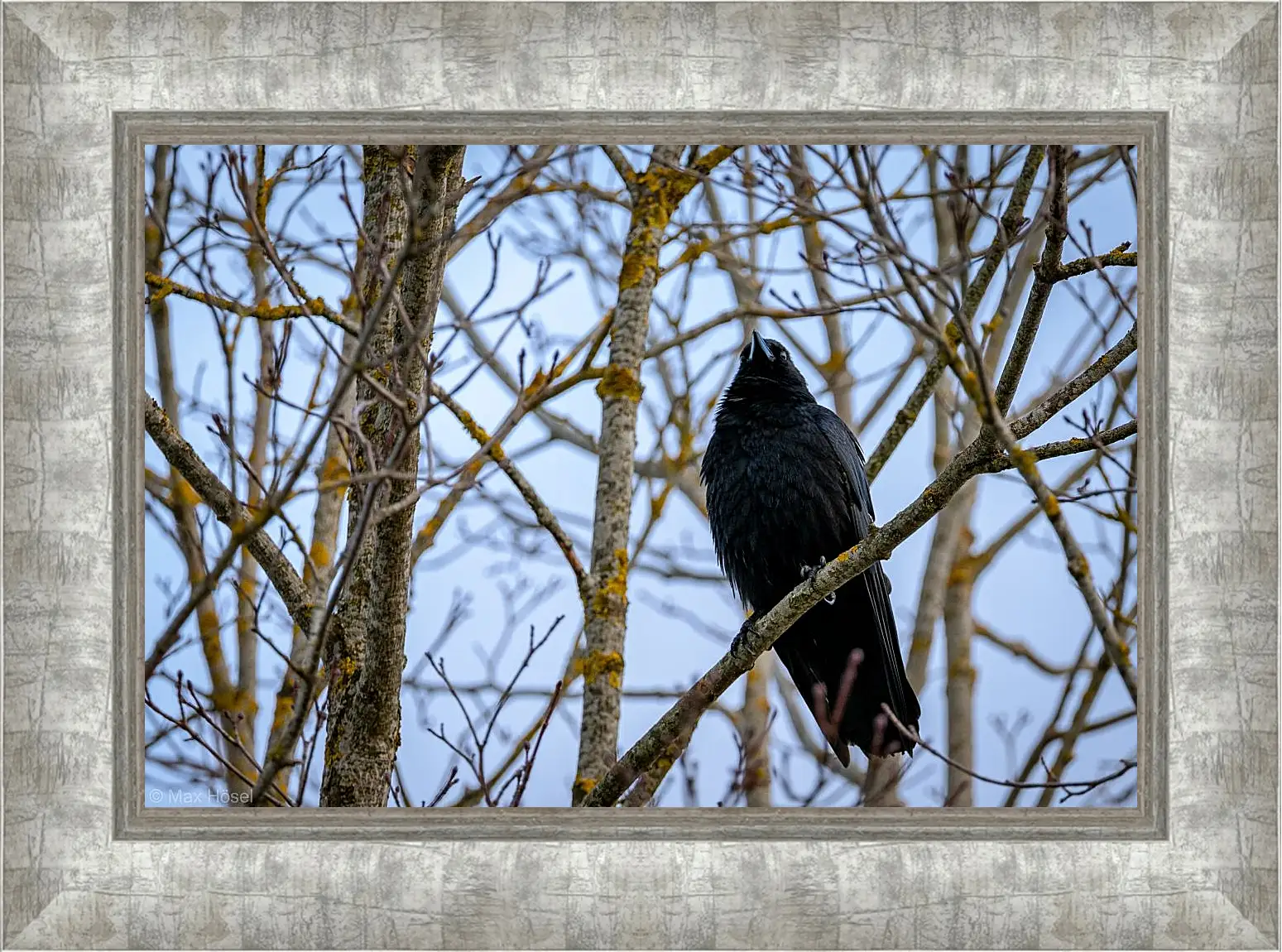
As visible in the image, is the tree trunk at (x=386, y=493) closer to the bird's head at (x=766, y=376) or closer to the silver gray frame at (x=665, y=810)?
the silver gray frame at (x=665, y=810)

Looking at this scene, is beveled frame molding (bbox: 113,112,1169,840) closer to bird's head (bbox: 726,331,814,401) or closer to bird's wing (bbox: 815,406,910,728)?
bird's wing (bbox: 815,406,910,728)

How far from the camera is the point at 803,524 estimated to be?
4211mm

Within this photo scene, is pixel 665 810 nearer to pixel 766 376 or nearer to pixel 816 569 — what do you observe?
pixel 816 569

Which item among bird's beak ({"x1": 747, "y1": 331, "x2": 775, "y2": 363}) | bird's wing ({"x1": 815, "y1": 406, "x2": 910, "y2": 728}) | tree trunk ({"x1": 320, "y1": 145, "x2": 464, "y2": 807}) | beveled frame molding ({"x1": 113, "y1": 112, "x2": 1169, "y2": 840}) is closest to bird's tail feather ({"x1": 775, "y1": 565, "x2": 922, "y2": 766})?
bird's wing ({"x1": 815, "y1": 406, "x2": 910, "y2": 728})

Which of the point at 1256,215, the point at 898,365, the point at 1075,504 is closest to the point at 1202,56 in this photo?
the point at 1256,215

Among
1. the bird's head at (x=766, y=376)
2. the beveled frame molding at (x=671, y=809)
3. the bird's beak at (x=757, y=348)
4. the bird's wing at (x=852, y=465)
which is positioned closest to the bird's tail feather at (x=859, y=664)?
the bird's wing at (x=852, y=465)

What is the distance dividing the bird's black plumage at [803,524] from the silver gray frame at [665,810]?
1.15 m

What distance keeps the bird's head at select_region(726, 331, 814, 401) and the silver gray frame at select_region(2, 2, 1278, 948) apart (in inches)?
57.7

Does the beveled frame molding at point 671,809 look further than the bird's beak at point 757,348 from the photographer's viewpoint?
No

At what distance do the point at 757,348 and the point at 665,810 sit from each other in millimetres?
2023

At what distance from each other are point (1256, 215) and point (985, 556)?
376cm

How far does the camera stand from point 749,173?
4.09 meters

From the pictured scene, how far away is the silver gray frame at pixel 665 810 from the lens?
288 centimetres

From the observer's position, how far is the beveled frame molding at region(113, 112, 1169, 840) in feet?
9.52
